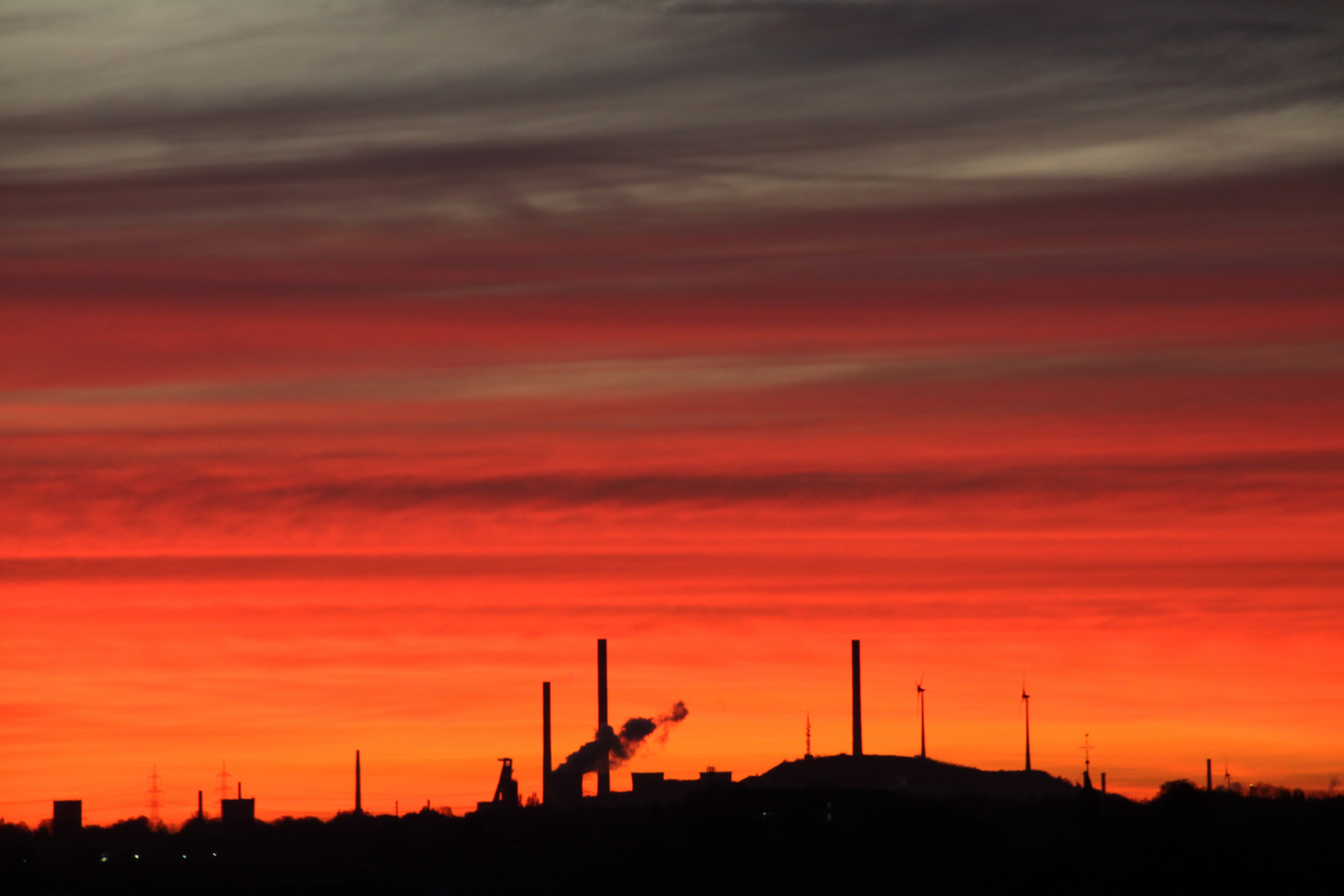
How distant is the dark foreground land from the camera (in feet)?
497

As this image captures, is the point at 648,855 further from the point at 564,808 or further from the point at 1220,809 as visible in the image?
the point at 1220,809

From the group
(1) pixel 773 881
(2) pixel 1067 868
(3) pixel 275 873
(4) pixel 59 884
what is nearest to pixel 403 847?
(3) pixel 275 873

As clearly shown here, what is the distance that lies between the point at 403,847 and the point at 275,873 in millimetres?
14605

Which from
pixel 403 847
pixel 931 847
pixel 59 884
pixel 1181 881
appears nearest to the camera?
pixel 1181 881

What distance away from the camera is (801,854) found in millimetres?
160375

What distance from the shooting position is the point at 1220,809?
198875mm

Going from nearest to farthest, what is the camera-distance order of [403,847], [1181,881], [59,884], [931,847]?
[1181,881], [931,847], [59,884], [403,847]

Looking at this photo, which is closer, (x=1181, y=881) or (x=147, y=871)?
(x=1181, y=881)

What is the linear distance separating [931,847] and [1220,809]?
51.0m

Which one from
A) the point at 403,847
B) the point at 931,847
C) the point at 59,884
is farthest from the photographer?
the point at 403,847

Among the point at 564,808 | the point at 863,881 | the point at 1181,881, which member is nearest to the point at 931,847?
the point at 863,881

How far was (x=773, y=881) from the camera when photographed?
152 meters

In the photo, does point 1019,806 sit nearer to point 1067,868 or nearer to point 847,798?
point 847,798

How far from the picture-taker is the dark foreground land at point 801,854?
15150 cm
